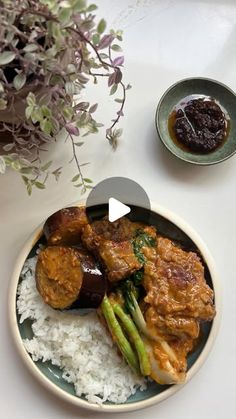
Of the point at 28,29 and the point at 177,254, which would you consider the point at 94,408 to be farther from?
the point at 28,29

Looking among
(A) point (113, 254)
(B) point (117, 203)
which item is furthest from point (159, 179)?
(A) point (113, 254)

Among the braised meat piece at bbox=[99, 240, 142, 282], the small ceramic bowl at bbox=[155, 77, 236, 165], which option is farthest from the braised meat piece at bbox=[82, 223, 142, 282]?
the small ceramic bowl at bbox=[155, 77, 236, 165]

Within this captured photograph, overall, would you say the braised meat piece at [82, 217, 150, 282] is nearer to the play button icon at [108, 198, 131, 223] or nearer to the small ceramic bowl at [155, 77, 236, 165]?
the play button icon at [108, 198, 131, 223]

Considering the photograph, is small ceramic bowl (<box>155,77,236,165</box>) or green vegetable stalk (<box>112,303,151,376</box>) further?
small ceramic bowl (<box>155,77,236,165</box>)

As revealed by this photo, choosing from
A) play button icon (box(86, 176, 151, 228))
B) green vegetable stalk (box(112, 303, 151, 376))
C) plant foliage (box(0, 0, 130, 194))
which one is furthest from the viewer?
play button icon (box(86, 176, 151, 228))

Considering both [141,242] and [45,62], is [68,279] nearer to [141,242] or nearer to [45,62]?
[141,242]

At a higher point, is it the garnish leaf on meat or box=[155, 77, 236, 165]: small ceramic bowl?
box=[155, 77, 236, 165]: small ceramic bowl

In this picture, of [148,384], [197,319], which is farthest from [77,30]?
[148,384]
